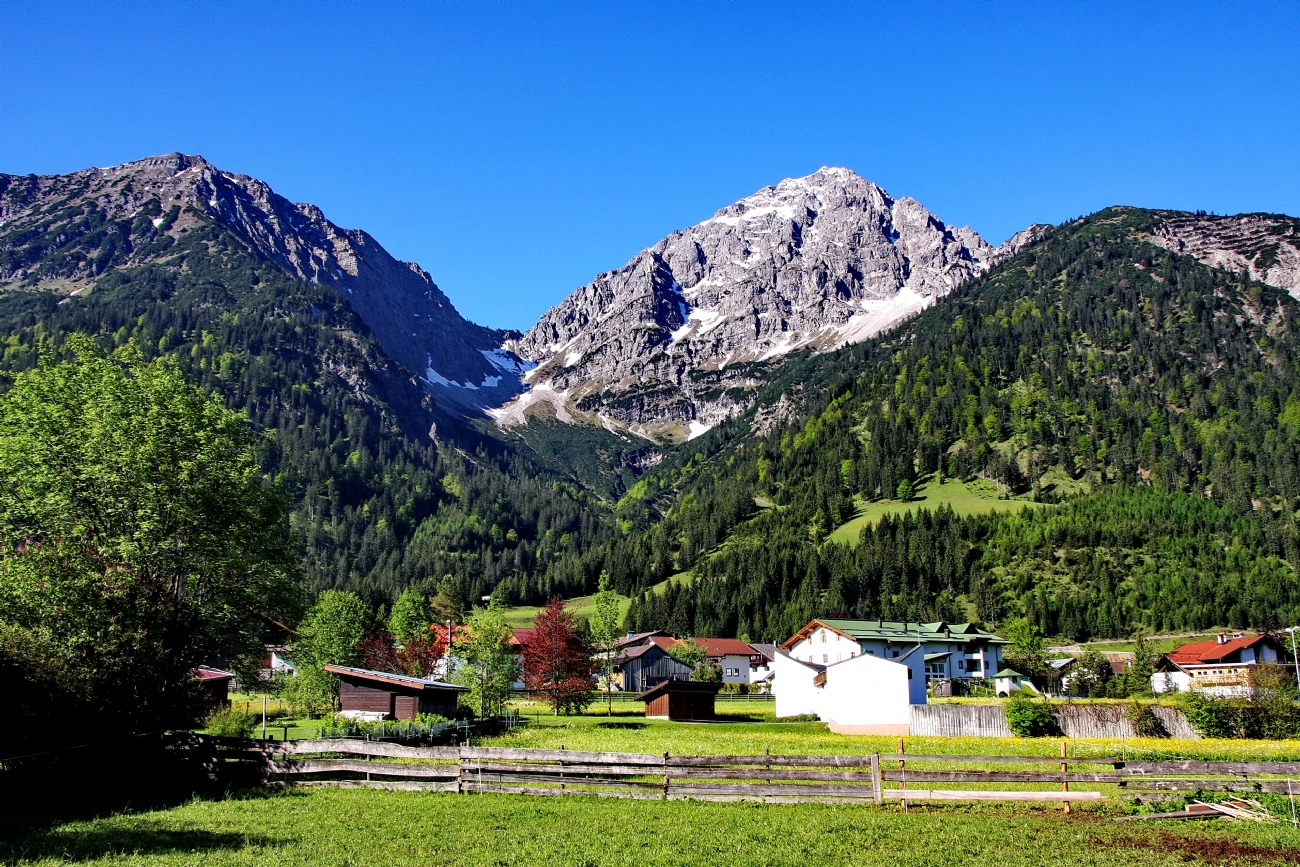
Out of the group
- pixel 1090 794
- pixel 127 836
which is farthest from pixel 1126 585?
pixel 127 836

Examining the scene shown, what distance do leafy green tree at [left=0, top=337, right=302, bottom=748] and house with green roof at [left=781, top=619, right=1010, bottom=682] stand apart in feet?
240

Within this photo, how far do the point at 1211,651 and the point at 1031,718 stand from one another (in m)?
65.2

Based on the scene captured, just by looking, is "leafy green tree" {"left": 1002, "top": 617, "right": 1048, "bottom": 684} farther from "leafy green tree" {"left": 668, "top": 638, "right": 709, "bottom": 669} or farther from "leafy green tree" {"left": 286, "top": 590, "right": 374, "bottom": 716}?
"leafy green tree" {"left": 286, "top": 590, "right": 374, "bottom": 716}

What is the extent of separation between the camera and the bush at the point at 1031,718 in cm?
4806

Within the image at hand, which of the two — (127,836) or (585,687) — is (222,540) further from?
(585,687)

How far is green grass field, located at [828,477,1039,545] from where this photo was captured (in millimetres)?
171125

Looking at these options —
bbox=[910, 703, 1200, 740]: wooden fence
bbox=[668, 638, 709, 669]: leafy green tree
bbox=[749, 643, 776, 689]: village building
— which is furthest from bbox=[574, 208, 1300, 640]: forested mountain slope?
bbox=[910, 703, 1200, 740]: wooden fence

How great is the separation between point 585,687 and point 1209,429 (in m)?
182

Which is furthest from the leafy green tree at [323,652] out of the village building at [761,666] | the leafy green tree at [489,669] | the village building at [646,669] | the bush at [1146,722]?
the village building at [761,666]

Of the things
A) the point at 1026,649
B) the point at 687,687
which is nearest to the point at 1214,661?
the point at 1026,649

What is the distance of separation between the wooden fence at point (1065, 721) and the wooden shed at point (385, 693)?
100 ft

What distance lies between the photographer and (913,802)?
23.6 m

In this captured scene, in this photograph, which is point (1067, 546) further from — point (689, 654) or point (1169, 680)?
point (689, 654)

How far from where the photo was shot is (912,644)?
3831 inches
